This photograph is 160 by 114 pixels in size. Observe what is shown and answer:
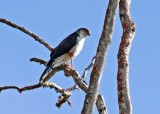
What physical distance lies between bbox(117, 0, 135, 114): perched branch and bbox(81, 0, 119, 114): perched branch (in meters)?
0.26

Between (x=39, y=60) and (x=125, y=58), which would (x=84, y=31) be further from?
(x=125, y=58)

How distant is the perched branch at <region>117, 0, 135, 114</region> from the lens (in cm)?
448

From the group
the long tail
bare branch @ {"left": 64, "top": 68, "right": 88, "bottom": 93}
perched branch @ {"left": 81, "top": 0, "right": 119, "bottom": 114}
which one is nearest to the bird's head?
the long tail

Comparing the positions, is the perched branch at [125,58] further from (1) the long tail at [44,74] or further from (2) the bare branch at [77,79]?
(1) the long tail at [44,74]

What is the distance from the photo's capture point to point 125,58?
16.4ft

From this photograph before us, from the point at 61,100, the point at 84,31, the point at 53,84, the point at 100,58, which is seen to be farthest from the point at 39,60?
the point at 100,58

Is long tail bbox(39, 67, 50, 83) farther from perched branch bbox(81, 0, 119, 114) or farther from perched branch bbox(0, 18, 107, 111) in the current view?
perched branch bbox(81, 0, 119, 114)

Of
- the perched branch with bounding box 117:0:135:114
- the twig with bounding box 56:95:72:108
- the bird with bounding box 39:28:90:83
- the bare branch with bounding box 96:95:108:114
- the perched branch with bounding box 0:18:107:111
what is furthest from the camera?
the bird with bounding box 39:28:90:83

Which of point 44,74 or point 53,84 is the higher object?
point 44,74

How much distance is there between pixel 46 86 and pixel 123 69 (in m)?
2.38

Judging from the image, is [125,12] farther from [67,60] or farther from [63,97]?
[67,60]

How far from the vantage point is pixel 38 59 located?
24.6ft

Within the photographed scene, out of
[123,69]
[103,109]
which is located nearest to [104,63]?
[123,69]

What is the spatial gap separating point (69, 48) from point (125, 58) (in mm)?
3858
